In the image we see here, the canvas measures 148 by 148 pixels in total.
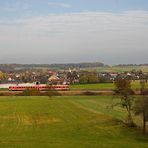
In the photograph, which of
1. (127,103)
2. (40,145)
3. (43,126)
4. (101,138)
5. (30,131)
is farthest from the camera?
(127,103)

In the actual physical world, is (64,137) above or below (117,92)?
below

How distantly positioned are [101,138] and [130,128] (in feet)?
31.9

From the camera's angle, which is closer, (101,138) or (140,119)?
(101,138)

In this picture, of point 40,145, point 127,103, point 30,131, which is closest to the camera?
point 40,145

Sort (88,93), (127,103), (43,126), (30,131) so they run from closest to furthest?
1. (30,131)
2. (43,126)
3. (127,103)
4. (88,93)

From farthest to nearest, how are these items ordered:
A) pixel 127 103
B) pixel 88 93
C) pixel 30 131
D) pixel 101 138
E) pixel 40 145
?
1. pixel 88 93
2. pixel 127 103
3. pixel 30 131
4. pixel 101 138
5. pixel 40 145

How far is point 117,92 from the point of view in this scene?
6147 cm

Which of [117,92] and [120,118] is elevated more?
[117,92]

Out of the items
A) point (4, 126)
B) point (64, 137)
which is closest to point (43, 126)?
point (4, 126)

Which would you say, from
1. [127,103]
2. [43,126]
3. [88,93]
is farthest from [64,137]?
[88,93]

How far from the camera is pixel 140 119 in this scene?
62031 mm

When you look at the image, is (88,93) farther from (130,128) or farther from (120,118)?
(130,128)

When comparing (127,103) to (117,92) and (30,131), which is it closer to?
(117,92)

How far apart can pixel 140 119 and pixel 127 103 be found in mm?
3729
